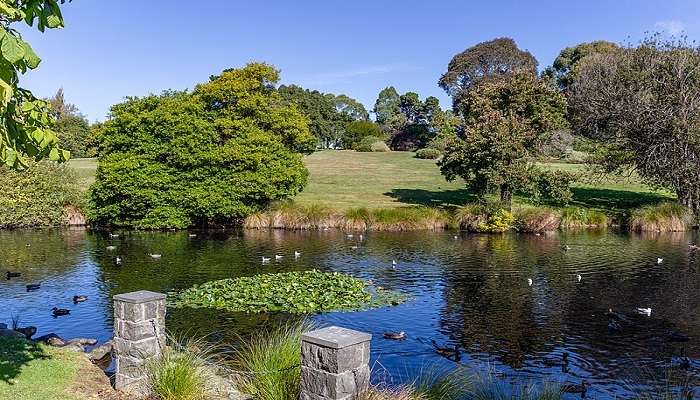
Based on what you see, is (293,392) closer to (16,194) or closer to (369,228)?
(369,228)

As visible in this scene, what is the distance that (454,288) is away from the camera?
23078mm

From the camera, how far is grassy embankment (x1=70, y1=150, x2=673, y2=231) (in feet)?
136

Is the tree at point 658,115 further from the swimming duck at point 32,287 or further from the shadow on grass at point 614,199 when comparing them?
the swimming duck at point 32,287

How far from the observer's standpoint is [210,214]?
41062 millimetres

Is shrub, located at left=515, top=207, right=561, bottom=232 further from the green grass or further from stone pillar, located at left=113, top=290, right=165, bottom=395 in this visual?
stone pillar, located at left=113, top=290, right=165, bottom=395

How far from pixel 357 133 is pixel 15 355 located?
91.5m

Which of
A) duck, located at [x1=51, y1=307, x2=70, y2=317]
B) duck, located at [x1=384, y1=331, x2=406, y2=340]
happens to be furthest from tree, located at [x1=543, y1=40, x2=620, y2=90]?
duck, located at [x1=51, y1=307, x2=70, y2=317]

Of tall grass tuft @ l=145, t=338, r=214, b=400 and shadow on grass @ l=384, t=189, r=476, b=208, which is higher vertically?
shadow on grass @ l=384, t=189, r=476, b=208

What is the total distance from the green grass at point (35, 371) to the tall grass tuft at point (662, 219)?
3806 cm

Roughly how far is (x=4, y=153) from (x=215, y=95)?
37.4m

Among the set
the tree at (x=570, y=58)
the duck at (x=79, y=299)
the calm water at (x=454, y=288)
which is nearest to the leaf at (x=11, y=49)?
the calm water at (x=454, y=288)

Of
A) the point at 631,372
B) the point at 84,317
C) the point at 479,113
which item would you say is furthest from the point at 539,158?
the point at 84,317

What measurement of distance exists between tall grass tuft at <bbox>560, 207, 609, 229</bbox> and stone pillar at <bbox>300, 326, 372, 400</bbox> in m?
36.4

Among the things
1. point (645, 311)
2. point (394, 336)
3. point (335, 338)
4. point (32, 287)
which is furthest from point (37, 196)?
point (335, 338)
